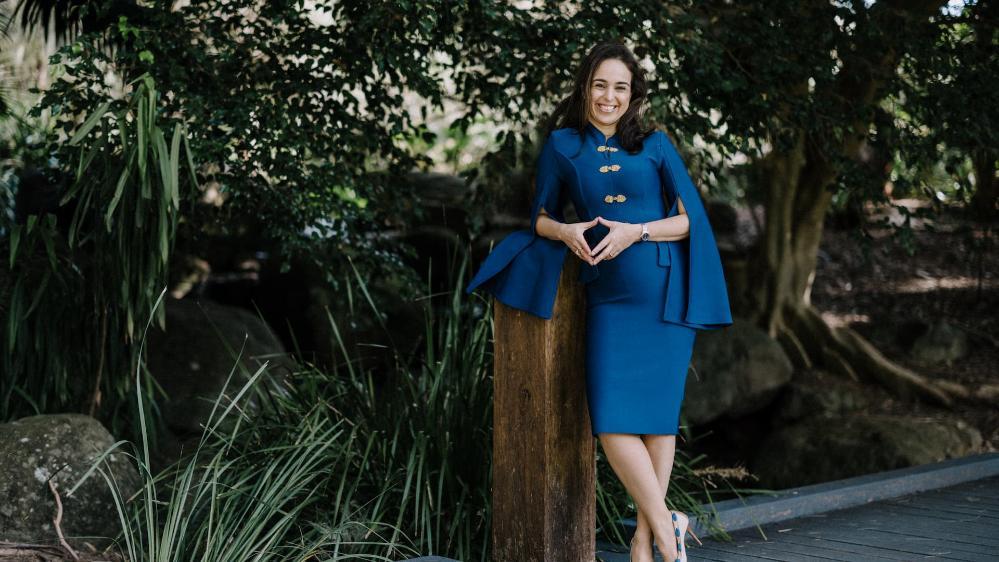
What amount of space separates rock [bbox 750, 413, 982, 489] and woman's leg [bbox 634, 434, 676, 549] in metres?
4.47

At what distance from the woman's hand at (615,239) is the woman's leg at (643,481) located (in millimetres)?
539

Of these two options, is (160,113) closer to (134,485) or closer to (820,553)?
(134,485)

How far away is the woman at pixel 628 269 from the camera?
3.01 metres

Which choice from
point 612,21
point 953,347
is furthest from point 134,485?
point 953,347

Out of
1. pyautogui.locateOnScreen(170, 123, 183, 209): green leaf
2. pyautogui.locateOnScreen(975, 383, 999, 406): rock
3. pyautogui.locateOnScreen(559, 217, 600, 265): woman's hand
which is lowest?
pyautogui.locateOnScreen(975, 383, 999, 406): rock

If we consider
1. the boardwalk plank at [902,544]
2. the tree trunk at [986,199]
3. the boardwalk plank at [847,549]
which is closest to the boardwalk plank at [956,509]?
the boardwalk plank at [902,544]

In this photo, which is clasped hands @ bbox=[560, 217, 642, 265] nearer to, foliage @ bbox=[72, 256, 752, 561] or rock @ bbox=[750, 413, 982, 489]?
foliage @ bbox=[72, 256, 752, 561]

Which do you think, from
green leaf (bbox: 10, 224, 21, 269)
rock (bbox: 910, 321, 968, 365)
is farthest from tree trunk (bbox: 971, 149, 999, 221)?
green leaf (bbox: 10, 224, 21, 269)

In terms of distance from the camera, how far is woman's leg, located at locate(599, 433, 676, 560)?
2986 mm

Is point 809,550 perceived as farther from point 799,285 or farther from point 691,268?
point 799,285

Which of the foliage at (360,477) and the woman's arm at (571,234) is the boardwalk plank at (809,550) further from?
the woman's arm at (571,234)

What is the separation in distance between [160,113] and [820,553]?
316 cm

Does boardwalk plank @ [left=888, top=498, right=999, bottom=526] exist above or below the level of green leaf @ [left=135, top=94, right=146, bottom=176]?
below

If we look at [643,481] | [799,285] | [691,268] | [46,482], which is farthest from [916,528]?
[799,285]
